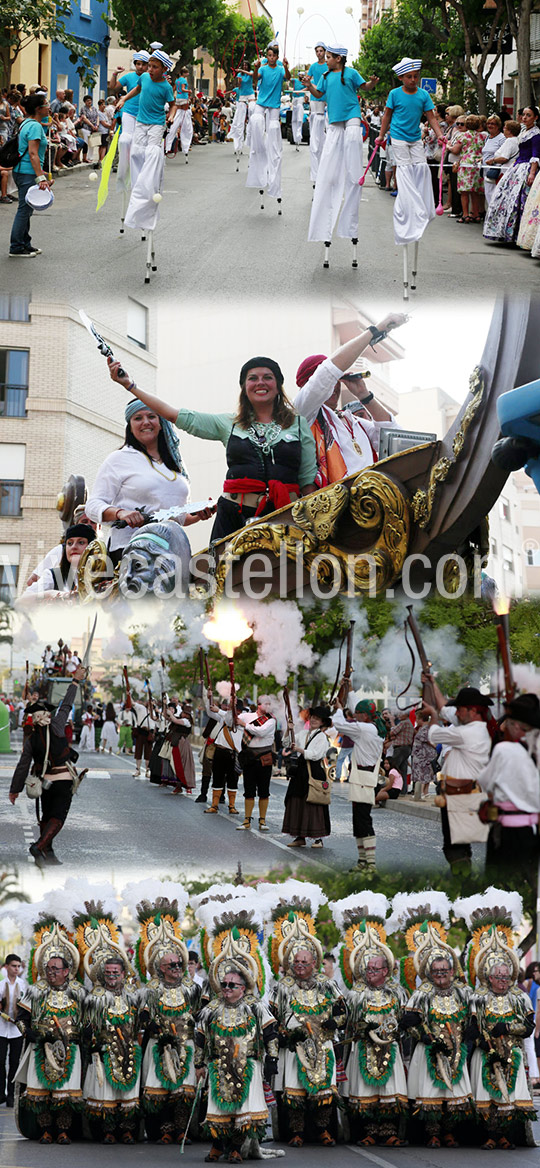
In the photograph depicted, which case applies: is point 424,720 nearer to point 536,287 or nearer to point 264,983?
point 264,983

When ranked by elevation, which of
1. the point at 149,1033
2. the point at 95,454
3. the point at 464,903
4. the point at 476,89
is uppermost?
the point at 476,89

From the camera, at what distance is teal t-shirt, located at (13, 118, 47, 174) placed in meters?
8.43

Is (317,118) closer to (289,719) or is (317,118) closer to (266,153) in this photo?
(266,153)

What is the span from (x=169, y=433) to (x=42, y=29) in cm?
384

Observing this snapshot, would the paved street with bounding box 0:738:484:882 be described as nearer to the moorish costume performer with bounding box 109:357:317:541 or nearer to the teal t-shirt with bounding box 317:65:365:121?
the moorish costume performer with bounding box 109:357:317:541

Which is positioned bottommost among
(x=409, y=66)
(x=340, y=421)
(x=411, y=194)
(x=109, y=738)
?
(x=109, y=738)

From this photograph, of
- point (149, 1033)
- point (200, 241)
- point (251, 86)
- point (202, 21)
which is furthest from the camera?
point (251, 86)

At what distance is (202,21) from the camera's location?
396 inches

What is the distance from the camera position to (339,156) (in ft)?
28.9

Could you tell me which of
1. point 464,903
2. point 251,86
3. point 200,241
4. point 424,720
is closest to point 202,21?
point 200,241

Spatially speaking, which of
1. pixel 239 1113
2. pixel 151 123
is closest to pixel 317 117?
pixel 151 123

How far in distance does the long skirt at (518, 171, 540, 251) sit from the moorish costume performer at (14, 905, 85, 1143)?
17.0ft

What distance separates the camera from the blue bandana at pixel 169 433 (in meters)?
6.48

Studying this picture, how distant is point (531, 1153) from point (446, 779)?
1492 mm
